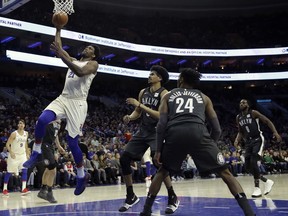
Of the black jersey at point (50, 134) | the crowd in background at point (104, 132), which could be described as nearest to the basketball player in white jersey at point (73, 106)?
the black jersey at point (50, 134)

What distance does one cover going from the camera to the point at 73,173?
14094mm

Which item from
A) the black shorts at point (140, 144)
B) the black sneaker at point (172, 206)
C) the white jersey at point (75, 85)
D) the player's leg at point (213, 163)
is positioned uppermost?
the white jersey at point (75, 85)

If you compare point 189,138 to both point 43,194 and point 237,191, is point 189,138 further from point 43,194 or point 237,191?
point 43,194

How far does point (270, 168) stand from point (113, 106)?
11.9 m

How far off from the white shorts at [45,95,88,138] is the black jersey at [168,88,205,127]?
73.1 inches

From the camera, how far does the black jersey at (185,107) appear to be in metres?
4.82

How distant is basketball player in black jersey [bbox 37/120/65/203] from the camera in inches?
318

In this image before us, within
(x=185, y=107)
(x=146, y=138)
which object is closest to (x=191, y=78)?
(x=185, y=107)

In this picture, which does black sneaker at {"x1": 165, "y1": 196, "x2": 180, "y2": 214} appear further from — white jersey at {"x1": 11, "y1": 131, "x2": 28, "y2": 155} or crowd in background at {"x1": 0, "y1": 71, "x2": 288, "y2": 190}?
white jersey at {"x1": 11, "y1": 131, "x2": 28, "y2": 155}

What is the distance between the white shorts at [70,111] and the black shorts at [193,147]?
1.90m

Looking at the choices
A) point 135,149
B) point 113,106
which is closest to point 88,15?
point 113,106

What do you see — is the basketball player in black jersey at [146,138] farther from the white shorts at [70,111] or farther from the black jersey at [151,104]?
the white shorts at [70,111]

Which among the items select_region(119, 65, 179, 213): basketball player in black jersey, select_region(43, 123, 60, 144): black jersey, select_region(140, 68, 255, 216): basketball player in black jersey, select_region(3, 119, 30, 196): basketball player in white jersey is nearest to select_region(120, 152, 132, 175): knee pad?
select_region(119, 65, 179, 213): basketball player in black jersey

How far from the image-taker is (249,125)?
9.09 metres
